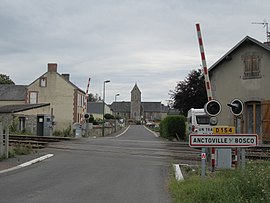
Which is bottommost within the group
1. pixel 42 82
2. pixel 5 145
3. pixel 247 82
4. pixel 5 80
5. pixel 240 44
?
pixel 5 145

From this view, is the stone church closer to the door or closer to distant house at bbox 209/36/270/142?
distant house at bbox 209/36/270/142

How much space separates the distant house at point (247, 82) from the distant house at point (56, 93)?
3284 cm

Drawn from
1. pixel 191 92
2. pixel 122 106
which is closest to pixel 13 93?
pixel 191 92

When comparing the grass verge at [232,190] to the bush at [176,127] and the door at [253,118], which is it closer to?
the door at [253,118]

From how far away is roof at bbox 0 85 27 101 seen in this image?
61134 mm

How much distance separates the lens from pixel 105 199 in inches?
349

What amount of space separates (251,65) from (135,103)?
465 ft

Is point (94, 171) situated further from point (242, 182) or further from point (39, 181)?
point (242, 182)

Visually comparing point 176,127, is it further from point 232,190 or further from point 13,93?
point 13,93

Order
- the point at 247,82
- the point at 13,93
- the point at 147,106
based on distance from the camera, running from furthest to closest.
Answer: the point at 147,106 → the point at 13,93 → the point at 247,82

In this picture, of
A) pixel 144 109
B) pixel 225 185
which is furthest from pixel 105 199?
pixel 144 109

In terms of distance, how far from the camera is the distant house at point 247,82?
82.8ft

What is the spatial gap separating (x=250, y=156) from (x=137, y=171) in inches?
257

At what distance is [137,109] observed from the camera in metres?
167
